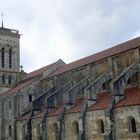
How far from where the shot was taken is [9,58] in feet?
204

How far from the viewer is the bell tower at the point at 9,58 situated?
60656 mm

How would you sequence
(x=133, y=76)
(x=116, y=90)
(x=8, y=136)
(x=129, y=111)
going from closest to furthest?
(x=129, y=111)
(x=116, y=90)
(x=133, y=76)
(x=8, y=136)

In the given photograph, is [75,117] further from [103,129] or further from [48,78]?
[48,78]

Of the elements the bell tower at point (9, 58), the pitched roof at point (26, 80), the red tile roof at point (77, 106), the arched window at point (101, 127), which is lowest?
the arched window at point (101, 127)

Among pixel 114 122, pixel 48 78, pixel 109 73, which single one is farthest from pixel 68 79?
pixel 114 122

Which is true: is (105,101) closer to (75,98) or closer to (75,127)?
(75,127)

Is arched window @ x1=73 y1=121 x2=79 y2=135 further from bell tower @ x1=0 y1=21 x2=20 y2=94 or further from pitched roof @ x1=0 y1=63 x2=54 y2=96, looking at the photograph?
bell tower @ x1=0 y1=21 x2=20 y2=94

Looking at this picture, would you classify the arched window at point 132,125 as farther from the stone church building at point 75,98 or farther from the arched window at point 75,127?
the arched window at point 75,127

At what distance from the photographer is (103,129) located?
3478cm

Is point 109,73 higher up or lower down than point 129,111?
higher up

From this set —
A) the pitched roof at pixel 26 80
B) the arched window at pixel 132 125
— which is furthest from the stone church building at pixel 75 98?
the pitched roof at pixel 26 80

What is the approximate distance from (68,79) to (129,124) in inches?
721

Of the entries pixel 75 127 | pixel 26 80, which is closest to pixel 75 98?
pixel 75 127

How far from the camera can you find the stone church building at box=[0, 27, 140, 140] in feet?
108
